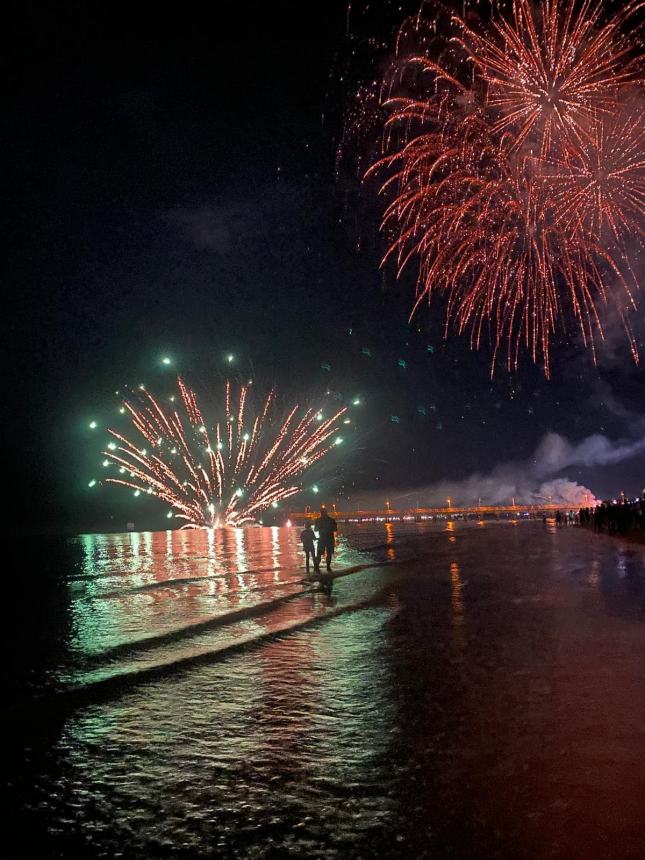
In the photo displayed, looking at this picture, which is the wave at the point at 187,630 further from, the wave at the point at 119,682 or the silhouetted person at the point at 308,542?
the silhouetted person at the point at 308,542

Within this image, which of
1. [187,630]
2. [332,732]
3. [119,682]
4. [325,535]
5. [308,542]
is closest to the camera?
[332,732]

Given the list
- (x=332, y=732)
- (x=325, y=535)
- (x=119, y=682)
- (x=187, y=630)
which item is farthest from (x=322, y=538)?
(x=332, y=732)

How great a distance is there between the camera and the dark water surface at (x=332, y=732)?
3.35m

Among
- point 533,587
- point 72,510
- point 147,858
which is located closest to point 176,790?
point 147,858

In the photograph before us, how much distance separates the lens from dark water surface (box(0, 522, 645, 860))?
3348mm

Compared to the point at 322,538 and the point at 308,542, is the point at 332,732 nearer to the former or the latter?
the point at 322,538

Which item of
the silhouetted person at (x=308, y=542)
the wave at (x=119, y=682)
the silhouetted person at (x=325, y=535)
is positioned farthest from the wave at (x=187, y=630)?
the silhouetted person at (x=308, y=542)

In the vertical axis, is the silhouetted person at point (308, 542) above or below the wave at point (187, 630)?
above

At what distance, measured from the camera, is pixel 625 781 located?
3834mm

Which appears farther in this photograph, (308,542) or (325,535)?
(308,542)

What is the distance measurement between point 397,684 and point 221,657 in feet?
8.05

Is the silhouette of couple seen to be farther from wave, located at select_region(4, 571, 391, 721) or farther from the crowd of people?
the crowd of people

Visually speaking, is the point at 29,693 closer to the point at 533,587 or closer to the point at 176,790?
the point at 176,790

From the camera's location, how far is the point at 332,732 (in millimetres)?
4879
